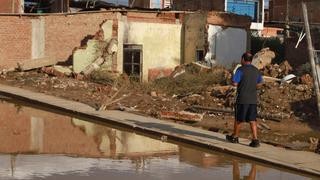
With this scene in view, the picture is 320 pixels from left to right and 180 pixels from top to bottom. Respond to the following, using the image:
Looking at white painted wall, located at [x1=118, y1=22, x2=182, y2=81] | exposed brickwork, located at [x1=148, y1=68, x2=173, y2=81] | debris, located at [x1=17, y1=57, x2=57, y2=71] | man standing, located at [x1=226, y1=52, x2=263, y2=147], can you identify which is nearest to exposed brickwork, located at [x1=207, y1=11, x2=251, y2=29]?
white painted wall, located at [x1=118, y1=22, x2=182, y2=81]

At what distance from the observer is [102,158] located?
1068 centimetres

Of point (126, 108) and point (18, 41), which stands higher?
point (18, 41)

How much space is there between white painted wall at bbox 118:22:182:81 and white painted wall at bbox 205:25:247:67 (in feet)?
5.67

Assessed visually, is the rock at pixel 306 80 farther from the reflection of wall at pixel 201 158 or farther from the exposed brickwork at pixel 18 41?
the exposed brickwork at pixel 18 41

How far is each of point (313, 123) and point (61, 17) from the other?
→ 15621 mm

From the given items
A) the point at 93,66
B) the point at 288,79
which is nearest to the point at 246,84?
the point at 288,79

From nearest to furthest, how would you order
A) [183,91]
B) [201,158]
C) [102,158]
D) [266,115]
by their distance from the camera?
[102,158] < [201,158] < [266,115] < [183,91]

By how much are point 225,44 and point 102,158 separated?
19.2 meters

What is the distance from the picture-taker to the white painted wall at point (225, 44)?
2844 centimetres

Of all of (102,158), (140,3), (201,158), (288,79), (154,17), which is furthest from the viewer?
(140,3)

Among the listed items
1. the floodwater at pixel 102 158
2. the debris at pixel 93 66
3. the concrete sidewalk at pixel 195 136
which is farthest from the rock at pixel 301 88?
the debris at pixel 93 66

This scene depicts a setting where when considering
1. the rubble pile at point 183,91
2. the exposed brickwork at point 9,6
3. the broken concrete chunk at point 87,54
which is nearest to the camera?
the rubble pile at point 183,91

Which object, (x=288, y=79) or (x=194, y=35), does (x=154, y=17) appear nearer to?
(x=194, y=35)

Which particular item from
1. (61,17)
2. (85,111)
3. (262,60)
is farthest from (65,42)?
(85,111)
